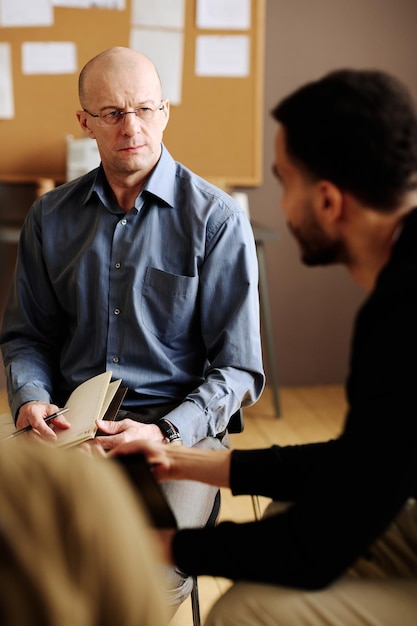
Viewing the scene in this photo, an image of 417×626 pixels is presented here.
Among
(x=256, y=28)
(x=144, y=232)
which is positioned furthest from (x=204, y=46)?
(x=144, y=232)

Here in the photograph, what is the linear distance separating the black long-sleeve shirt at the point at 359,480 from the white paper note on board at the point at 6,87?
2.73 metres

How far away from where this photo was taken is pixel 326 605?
3.81 feet

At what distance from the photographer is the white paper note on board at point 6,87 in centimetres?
350

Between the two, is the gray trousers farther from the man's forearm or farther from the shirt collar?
the shirt collar

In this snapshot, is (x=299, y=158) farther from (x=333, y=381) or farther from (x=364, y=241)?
(x=333, y=381)

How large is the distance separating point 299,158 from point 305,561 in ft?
1.80

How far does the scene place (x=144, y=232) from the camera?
1.89 metres

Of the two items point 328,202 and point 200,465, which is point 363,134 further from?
point 200,465

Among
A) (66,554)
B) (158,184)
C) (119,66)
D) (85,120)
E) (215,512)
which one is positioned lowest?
(215,512)

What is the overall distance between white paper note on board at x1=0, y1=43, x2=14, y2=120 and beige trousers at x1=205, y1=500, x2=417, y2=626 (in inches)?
109

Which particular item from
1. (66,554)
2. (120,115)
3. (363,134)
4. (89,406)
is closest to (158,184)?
(120,115)

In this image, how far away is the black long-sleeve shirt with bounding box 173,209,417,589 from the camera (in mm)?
1047

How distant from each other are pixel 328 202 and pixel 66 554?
2.25 ft

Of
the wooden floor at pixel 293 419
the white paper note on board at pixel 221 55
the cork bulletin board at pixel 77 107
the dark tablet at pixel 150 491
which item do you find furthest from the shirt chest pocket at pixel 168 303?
the white paper note on board at pixel 221 55
